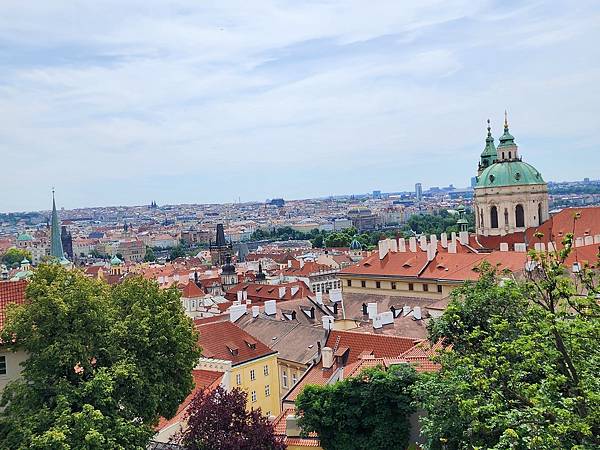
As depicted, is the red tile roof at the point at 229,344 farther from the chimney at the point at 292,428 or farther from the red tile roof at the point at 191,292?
the red tile roof at the point at 191,292

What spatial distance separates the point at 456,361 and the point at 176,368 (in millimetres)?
10217

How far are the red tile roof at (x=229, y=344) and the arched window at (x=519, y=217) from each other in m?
50.2

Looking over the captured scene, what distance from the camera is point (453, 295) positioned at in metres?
22.9

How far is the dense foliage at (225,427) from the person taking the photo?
22.0 meters

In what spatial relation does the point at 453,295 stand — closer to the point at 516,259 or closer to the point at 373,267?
the point at 516,259

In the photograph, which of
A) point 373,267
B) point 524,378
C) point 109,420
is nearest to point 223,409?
point 109,420

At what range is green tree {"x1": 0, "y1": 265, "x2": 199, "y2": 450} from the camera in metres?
19.2

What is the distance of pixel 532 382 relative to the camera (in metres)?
17.1

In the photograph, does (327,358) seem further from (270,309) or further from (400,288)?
(400,288)

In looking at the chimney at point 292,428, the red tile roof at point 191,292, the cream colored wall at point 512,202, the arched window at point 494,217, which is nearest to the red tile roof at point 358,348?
the chimney at point 292,428

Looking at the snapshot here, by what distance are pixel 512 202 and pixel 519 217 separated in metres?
2.04

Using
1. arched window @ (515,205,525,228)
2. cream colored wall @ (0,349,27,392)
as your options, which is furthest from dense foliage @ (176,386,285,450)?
arched window @ (515,205,525,228)

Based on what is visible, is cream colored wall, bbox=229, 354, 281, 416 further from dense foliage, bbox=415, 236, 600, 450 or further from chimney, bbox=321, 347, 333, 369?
dense foliage, bbox=415, 236, 600, 450

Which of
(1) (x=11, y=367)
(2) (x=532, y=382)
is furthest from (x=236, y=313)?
(2) (x=532, y=382)
